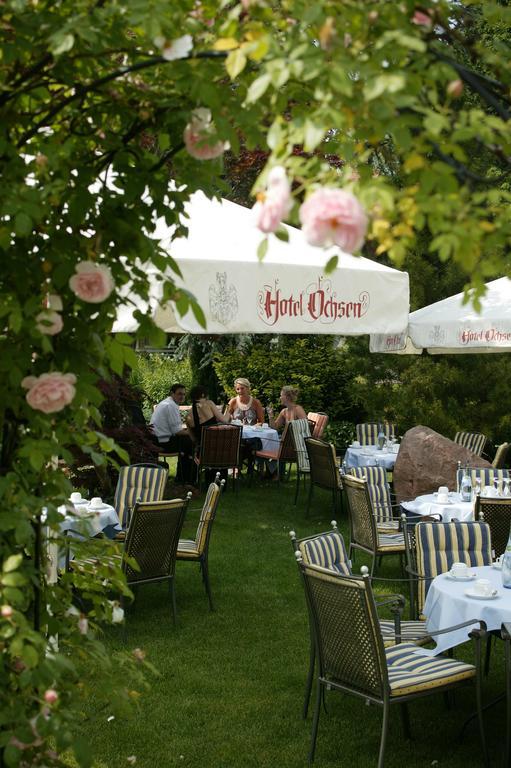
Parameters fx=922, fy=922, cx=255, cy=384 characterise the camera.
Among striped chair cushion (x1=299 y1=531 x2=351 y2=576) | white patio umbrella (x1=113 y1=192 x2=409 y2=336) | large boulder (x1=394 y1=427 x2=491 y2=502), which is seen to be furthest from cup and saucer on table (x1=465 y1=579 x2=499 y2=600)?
large boulder (x1=394 y1=427 x2=491 y2=502)

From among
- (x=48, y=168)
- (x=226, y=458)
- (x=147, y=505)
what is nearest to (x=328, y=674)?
(x=147, y=505)

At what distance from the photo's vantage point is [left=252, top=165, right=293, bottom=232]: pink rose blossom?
5.91ft

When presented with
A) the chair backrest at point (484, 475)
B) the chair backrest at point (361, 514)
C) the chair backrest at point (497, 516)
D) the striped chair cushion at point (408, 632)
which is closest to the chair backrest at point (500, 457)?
the chair backrest at point (484, 475)

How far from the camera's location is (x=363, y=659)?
13.6 feet

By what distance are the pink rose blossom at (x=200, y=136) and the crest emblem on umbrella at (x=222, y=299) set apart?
2.04 metres

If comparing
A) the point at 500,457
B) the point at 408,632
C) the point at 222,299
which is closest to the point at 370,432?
the point at 500,457

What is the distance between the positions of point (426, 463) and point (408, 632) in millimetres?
4296

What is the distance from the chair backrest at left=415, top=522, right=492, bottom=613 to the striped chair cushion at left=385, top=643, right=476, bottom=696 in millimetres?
826

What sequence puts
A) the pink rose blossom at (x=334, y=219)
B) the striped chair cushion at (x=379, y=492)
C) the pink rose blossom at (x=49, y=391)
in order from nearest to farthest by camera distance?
1. the pink rose blossom at (x=334, y=219)
2. the pink rose blossom at (x=49, y=391)
3. the striped chair cushion at (x=379, y=492)

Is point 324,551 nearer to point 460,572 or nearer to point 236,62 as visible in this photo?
point 460,572

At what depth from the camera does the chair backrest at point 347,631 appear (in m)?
4.02

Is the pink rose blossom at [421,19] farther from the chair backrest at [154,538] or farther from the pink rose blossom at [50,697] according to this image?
the chair backrest at [154,538]

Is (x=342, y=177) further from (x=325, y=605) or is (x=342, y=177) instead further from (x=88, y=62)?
(x=325, y=605)

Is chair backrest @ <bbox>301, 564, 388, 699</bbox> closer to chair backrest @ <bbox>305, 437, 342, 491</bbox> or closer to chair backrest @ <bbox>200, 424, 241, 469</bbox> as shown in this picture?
chair backrest @ <bbox>305, 437, 342, 491</bbox>
